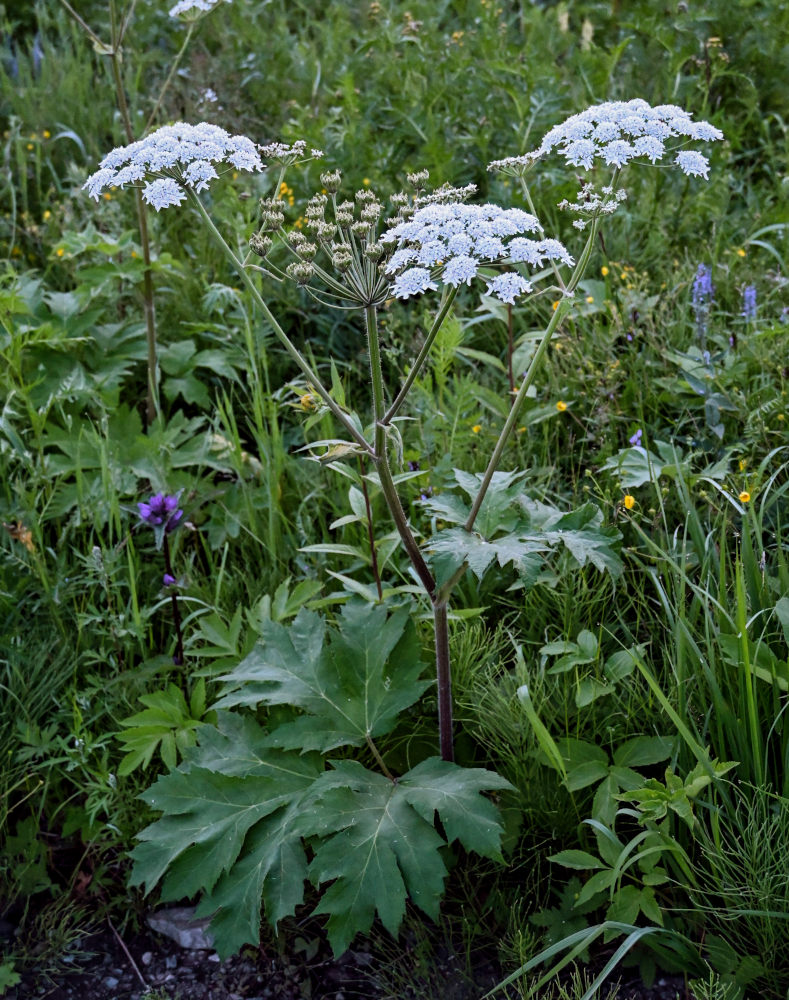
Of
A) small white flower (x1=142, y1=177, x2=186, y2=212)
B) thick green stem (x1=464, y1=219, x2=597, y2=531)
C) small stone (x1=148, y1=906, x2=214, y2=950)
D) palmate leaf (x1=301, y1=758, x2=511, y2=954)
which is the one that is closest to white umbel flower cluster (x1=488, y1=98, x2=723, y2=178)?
thick green stem (x1=464, y1=219, x2=597, y2=531)

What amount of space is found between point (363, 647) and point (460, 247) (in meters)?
0.89

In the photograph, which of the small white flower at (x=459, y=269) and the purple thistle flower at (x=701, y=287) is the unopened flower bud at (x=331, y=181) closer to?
the small white flower at (x=459, y=269)

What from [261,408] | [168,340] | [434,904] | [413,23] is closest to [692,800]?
[434,904]

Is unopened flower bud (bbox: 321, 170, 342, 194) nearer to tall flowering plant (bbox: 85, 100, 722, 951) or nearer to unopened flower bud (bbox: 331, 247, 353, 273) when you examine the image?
tall flowering plant (bbox: 85, 100, 722, 951)

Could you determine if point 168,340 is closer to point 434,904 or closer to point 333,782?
point 333,782

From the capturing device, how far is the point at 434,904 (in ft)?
5.81

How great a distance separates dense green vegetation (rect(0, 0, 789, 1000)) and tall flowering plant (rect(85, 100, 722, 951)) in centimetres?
1

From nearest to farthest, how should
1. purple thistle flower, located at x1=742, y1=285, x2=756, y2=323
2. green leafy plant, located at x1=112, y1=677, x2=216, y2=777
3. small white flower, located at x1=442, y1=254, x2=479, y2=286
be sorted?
small white flower, located at x1=442, y1=254, x2=479, y2=286, green leafy plant, located at x1=112, y1=677, x2=216, y2=777, purple thistle flower, located at x1=742, y1=285, x2=756, y2=323

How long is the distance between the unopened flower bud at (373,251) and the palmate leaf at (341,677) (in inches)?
29.9

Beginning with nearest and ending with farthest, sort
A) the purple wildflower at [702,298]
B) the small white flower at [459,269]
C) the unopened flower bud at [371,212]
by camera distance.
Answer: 1. the small white flower at [459,269]
2. the unopened flower bud at [371,212]
3. the purple wildflower at [702,298]

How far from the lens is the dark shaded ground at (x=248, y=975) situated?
6.53 ft

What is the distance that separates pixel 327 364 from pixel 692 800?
2.14 m

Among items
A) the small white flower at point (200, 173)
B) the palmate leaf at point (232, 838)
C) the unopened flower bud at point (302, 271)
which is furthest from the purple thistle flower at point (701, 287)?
the palmate leaf at point (232, 838)

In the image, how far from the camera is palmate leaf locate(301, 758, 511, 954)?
1763mm
